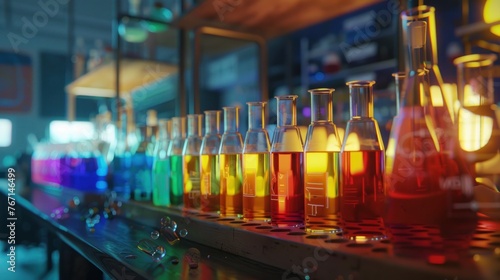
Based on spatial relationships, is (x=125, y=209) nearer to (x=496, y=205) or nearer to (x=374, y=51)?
(x=496, y=205)

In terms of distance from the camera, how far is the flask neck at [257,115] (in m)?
0.89

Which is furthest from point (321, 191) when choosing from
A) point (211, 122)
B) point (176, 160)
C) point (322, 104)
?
point (176, 160)

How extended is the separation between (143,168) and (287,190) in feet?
2.33

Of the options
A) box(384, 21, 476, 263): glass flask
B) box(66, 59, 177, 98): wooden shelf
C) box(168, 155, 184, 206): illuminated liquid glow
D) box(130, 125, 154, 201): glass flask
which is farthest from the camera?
box(66, 59, 177, 98): wooden shelf

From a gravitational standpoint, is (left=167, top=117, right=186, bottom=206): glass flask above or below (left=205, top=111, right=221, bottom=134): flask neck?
below

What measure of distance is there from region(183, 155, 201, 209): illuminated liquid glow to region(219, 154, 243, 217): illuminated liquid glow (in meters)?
0.13

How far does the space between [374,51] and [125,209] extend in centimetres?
344

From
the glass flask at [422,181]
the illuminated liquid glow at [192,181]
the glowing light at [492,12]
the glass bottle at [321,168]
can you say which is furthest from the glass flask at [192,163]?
the glowing light at [492,12]

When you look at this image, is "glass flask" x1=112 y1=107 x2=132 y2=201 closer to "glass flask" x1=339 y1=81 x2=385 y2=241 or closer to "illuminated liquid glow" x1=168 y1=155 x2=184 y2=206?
"illuminated liquid glow" x1=168 y1=155 x2=184 y2=206

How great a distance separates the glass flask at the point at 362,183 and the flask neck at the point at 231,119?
13.1 inches

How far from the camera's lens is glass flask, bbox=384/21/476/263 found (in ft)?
2.00

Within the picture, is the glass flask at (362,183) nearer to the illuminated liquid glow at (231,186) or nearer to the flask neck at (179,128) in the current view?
the illuminated liquid glow at (231,186)

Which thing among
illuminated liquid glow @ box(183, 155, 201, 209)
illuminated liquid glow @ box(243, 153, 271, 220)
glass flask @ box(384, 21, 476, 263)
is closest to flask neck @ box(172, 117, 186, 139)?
illuminated liquid glow @ box(183, 155, 201, 209)

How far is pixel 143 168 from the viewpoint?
1360 millimetres
